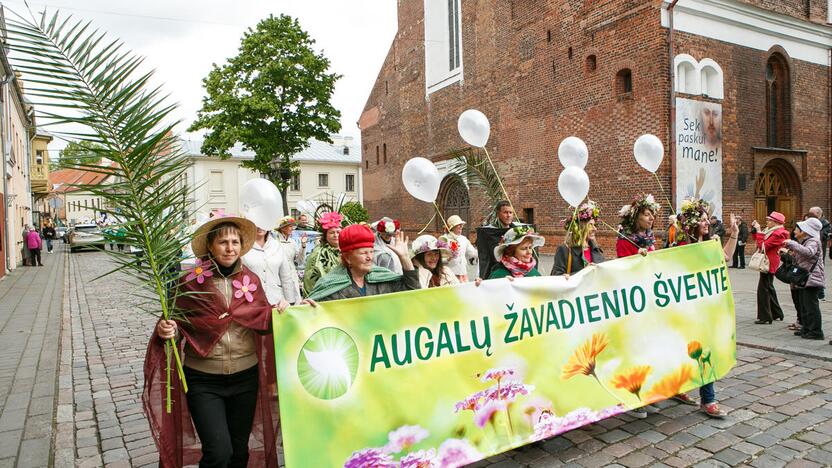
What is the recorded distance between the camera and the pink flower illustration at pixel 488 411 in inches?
145

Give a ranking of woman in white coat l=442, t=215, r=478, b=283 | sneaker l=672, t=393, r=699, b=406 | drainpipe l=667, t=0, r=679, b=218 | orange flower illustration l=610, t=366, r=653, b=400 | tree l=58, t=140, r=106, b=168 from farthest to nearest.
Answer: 1. drainpipe l=667, t=0, r=679, b=218
2. woman in white coat l=442, t=215, r=478, b=283
3. sneaker l=672, t=393, r=699, b=406
4. orange flower illustration l=610, t=366, r=653, b=400
5. tree l=58, t=140, r=106, b=168

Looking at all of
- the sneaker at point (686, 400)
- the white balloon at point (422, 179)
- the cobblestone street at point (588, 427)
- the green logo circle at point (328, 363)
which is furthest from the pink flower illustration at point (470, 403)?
the white balloon at point (422, 179)

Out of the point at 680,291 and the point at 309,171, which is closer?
the point at 680,291

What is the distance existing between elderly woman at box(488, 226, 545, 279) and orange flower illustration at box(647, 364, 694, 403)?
1301 millimetres

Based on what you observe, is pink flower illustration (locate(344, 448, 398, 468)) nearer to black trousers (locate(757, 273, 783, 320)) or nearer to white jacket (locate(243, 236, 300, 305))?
white jacket (locate(243, 236, 300, 305))

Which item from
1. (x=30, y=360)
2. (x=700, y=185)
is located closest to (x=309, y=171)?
(x=700, y=185)

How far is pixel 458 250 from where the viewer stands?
23.2ft

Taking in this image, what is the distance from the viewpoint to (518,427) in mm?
3838

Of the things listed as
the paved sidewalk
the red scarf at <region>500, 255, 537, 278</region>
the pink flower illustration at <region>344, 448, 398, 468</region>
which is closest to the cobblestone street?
the paved sidewalk

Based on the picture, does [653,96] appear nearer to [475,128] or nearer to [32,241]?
[475,128]

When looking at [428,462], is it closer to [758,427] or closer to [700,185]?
[758,427]

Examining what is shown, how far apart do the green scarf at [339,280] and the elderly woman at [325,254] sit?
1.99 metres

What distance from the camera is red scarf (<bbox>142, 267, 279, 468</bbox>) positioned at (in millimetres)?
3135

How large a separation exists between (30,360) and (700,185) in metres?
16.5
